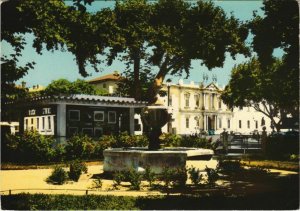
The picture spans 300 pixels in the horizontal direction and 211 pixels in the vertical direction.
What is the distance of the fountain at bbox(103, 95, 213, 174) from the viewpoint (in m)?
14.3

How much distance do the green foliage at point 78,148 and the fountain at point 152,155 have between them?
7641 mm

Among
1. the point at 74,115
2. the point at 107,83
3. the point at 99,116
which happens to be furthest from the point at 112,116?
the point at 107,83

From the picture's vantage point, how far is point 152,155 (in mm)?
14516

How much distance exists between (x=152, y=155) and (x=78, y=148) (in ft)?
32.5

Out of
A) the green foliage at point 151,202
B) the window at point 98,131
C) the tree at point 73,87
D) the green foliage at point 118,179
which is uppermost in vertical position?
the tree at point 73,87

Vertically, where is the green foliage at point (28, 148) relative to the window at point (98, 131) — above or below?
below

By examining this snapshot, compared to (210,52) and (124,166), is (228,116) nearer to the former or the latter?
(210,52)

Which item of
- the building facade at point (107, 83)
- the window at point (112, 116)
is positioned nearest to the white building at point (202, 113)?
the building facade at point (107, 83)

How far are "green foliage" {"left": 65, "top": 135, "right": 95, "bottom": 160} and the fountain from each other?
7.64m

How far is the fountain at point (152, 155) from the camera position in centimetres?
1434

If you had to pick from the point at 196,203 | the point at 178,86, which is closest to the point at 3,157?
the point at 196,203

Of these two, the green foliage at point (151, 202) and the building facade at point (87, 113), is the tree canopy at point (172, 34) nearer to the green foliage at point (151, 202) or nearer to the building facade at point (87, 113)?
the building facade at point (87, 113)

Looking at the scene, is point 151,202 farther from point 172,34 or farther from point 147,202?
point 172,34

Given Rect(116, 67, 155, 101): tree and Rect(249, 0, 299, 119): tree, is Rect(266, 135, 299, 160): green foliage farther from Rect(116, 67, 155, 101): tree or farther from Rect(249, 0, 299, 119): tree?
Rect(116, 67, 155, 101): tree
